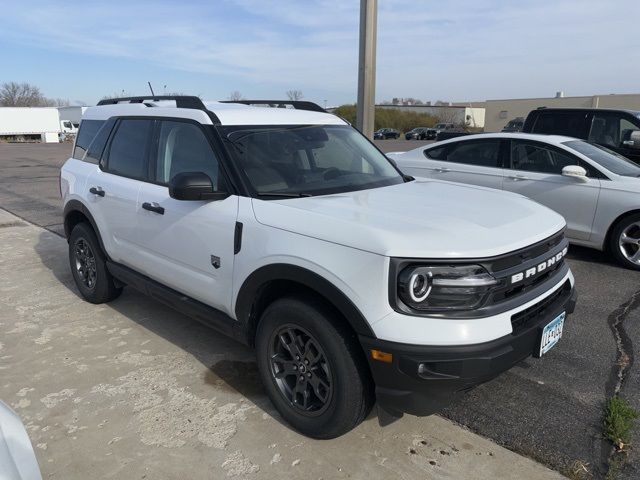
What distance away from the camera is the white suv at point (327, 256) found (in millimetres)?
2428

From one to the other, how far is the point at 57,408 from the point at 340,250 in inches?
83.6

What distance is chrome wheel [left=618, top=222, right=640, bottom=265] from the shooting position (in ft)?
19.6

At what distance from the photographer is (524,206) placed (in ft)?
10.7

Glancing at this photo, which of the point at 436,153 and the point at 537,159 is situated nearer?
the point at 537,159

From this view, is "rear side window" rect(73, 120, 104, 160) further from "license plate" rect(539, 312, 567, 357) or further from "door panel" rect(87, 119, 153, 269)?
"license plate" rect(539, 312, 567, 357)

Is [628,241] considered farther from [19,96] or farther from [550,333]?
[19,96]

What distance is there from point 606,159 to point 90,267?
608cm

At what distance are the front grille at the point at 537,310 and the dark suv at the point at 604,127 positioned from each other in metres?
6.11

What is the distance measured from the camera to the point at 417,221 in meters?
2.70

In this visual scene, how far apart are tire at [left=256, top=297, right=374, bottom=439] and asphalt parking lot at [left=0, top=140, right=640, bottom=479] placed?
17 cm

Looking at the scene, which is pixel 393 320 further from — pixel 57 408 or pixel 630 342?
pixel 630 342

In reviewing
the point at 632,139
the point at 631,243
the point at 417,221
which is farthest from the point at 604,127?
the point at 417,221

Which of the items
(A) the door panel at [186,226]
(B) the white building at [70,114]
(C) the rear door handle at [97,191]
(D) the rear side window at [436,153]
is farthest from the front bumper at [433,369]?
(B) the white building at [70,114]

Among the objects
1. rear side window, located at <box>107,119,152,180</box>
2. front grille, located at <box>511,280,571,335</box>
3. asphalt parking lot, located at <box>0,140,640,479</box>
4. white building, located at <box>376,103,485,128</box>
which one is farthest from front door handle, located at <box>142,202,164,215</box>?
white building, located at <box>376,103,485,128</box>
